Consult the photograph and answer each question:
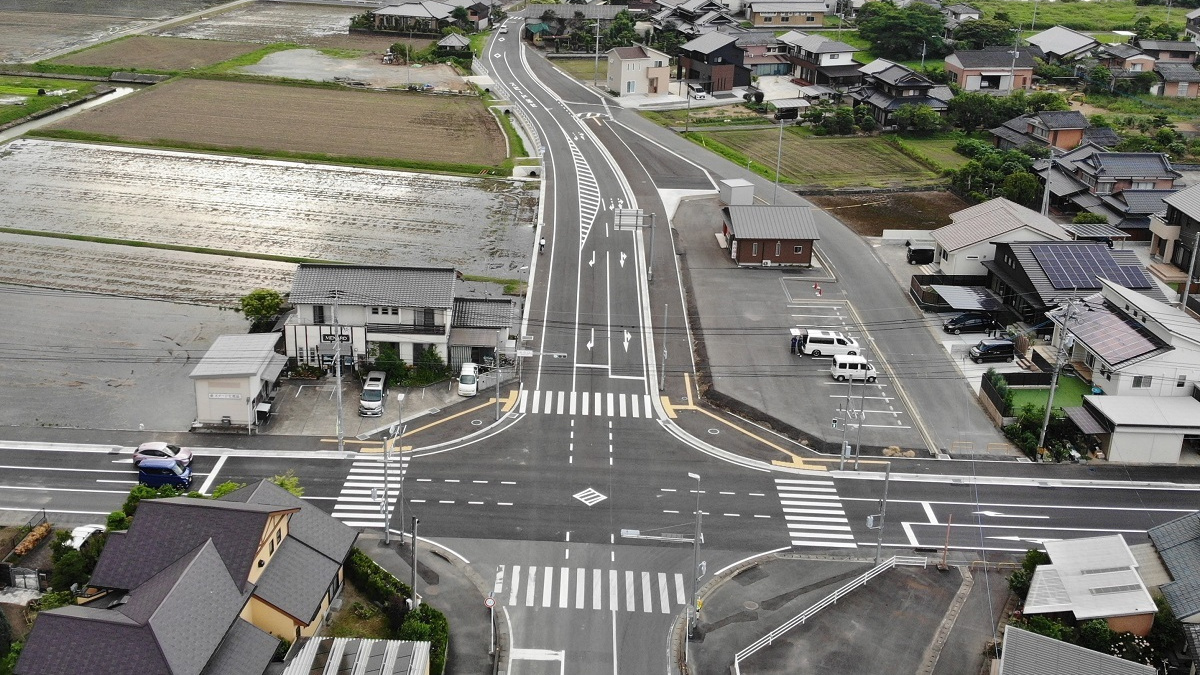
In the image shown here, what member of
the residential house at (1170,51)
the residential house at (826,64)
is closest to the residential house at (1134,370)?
the residential house at (826,64)

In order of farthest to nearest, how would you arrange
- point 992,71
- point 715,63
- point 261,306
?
point 715,63 → point 992,71 → point 261,306

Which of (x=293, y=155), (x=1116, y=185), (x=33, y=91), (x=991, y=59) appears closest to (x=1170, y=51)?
(x=991, y=59)

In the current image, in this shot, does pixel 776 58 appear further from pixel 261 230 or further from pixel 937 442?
pixel 937 442

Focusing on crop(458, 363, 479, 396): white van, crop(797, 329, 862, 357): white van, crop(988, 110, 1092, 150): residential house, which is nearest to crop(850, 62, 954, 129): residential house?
crop(988, 110, 1092, 150): residential house

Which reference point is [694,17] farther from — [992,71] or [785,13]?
[992,71]

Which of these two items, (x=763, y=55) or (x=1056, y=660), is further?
(x=763, y=55)

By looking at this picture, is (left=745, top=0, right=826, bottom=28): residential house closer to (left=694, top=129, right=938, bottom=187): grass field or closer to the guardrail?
(left=694, top=129, right=938, bottom=187): grass field

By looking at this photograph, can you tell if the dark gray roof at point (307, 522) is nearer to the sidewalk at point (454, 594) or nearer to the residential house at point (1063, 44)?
the sidewalk at point (454, 594)
